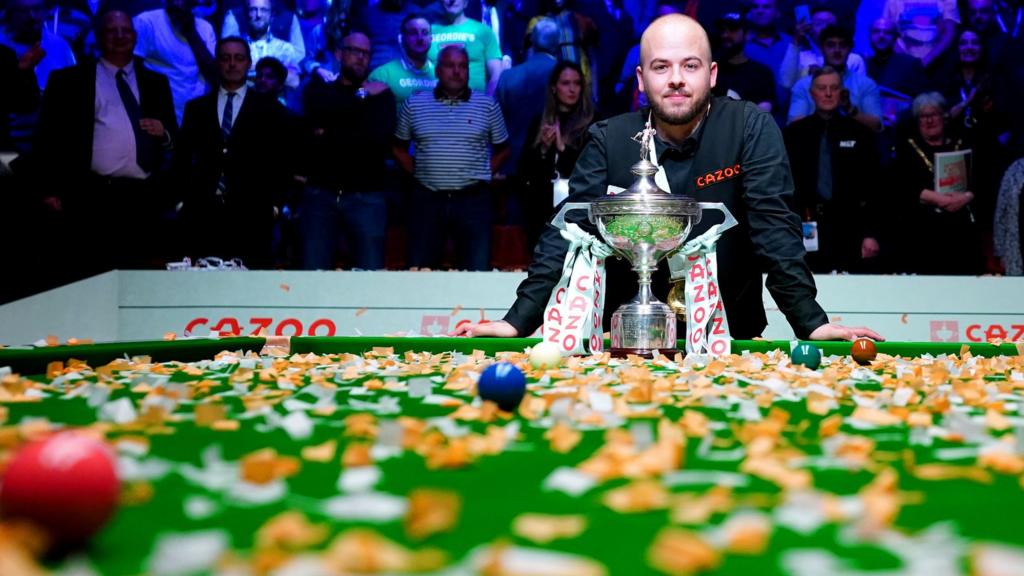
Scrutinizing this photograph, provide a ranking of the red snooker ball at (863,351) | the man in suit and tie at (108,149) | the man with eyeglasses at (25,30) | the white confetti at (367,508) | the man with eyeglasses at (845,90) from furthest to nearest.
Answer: the man with eyeglasses at (845,90), the man with eyeglasses at (25,30), the man in suit and tie at (108,149), the red snooker ball at (863,351), the white confetti at (367,508)

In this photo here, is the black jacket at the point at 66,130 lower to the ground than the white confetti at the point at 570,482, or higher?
higher

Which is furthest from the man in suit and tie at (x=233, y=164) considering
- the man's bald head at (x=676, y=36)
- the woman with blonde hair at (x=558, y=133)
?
the man's bald head at (x=676, y=36)

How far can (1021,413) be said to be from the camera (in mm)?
1843

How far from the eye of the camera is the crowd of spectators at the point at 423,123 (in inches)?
249

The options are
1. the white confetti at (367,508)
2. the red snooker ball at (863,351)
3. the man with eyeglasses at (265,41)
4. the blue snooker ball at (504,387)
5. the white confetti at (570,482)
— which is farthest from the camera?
the man with eyeglasses at (265,41)

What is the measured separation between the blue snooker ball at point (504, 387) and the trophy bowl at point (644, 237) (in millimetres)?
1159

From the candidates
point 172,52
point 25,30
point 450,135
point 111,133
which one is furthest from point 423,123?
point 25,30

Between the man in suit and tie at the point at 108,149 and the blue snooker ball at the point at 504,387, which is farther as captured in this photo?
the man in suit and tie at the point at 108,149

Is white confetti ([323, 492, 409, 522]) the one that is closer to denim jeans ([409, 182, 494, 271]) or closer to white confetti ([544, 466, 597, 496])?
white confetti ([544, 466, 597, 496])

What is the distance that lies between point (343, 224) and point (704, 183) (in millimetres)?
3489

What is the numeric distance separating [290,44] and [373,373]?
5.39m

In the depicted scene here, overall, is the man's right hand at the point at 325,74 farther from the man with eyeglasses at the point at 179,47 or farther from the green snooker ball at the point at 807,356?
the green snooker ball at the point at 807,356

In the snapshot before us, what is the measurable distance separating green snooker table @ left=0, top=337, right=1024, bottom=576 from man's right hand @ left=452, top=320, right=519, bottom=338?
868 millimetres

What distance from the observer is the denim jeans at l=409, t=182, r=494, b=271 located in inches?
253
